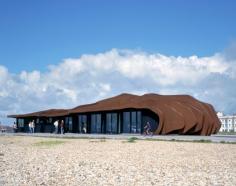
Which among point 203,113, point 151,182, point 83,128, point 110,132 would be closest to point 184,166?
point 151,182

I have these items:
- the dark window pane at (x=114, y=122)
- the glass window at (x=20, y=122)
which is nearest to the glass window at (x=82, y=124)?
the dark window pane at (x=114, y=122)

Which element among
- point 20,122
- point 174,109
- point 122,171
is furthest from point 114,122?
point 122,171

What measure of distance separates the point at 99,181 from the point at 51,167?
3.63 metres

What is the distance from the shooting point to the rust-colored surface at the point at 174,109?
1672 inches

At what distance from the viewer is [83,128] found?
5256 centimetres

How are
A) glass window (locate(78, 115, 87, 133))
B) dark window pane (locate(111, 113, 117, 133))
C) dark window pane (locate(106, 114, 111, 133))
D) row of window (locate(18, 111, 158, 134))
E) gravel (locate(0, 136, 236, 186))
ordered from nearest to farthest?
gravel (locate(0, 136, 236, 186)) < row of window (locate(18, 111, 158, 134)) < dark window pane (locate(111, 113, 117, 133)) < dark window pane (locate(106, 114, 111, 133)) < glass window (locate(78, 115, 87, 133))

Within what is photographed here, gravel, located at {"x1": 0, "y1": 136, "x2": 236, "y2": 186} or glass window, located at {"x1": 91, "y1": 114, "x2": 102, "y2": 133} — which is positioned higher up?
glass window, located at {"x1": 91, "y1": 114, "x2": 102, "y2": 133}

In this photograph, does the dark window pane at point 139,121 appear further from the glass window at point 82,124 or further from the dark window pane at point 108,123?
the glass window at point 82,124

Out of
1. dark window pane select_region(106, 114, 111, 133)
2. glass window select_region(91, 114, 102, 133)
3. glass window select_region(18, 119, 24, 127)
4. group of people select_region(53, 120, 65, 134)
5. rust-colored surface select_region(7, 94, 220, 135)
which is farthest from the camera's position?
glass window select_region(18, 119, 24, 127)

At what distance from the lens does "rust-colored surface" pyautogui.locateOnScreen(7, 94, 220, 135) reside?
4247 cm

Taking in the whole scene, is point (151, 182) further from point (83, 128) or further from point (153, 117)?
Answer: point (83, 128)

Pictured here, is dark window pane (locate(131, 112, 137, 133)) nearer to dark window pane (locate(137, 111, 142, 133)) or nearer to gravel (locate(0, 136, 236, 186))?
dark window pane (locate(137, 111, 142, 133))

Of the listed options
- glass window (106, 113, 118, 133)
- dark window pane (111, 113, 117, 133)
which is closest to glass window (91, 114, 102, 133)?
glass window (106, 113, 118, 133)

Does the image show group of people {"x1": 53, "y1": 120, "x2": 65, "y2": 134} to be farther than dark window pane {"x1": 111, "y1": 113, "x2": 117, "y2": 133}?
No
